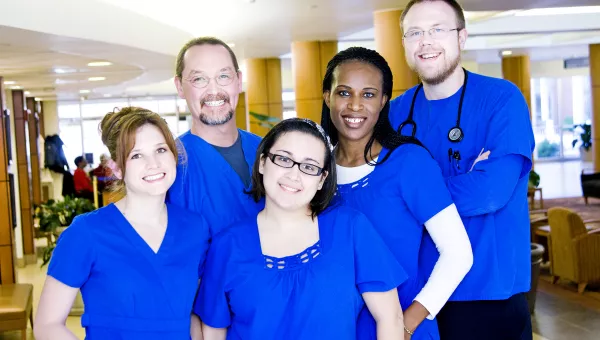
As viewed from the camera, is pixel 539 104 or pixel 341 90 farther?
pixel 539 104

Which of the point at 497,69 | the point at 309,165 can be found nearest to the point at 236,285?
the point at 309,165

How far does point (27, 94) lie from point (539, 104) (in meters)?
20.1

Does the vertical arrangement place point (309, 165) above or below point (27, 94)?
below

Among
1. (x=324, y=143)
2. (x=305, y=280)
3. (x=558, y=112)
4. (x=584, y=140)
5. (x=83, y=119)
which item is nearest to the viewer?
(x=305, y=280)

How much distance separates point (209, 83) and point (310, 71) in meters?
11.1

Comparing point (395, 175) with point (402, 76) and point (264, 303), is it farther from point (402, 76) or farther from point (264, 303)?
point (402, 76)

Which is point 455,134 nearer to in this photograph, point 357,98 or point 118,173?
point 357,98

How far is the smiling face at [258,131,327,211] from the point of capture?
83.0 inches

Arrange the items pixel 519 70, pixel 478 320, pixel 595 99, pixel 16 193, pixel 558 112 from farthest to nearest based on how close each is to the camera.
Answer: pixel 558 112 < pixel 519 70 < pixel 595 99 < pixel 16 193 < pixel 478 320

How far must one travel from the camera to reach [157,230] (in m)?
2.29

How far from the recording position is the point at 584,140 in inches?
944

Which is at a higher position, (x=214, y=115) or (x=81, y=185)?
(x=214, y=115)

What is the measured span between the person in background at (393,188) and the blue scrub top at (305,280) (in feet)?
0.57

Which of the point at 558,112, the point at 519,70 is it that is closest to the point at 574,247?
the point at 519,70
